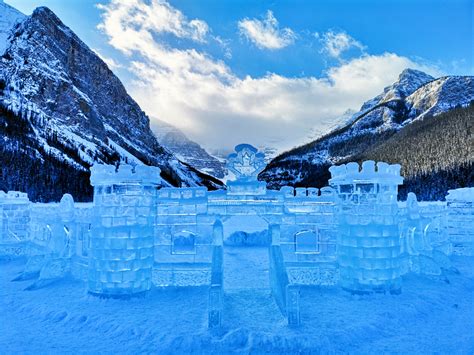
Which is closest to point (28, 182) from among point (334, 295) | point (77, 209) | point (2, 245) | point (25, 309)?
point (2, 245)

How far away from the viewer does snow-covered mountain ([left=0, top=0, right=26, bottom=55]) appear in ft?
345

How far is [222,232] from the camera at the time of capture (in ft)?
41.9

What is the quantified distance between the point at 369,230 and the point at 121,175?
917 centimetres

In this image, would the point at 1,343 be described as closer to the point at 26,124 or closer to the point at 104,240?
the point at 104,240

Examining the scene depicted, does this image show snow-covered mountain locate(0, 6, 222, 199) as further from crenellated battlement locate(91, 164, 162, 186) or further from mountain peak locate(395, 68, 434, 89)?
mountain peak locate(395, 68, 434, 89)

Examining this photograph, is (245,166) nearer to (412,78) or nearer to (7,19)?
(7,19)

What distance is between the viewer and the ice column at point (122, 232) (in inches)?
480

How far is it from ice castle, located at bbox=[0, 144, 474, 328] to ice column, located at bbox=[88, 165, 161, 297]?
35mm

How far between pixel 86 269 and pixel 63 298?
2282mm

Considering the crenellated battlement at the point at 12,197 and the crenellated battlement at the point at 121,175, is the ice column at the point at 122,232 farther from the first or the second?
the crenellated battlement at the point at 12,197

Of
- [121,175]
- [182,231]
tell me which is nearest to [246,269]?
[182,231]

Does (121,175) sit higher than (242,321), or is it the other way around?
(121,175)

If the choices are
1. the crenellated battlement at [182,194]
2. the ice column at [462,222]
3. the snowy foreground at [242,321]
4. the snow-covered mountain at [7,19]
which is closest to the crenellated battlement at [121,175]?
the crenellated battlement at [182,194]

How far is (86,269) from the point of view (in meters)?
14.6
